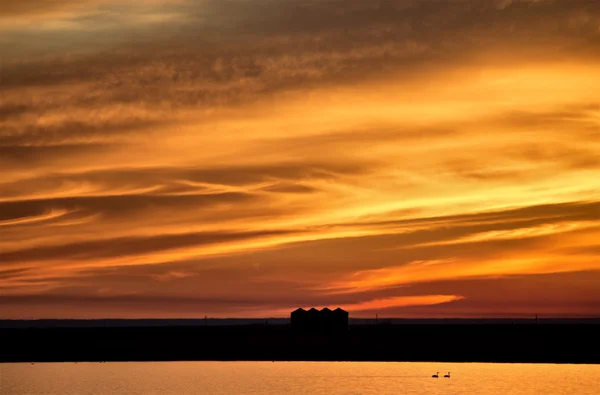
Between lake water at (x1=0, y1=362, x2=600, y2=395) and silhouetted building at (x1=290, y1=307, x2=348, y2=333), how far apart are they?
707 inches

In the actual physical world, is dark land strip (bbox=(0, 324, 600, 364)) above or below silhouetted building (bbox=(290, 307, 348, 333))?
below

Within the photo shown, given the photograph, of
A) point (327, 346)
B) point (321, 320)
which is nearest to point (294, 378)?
point (327, 346)

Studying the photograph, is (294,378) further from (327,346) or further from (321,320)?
(321,320)

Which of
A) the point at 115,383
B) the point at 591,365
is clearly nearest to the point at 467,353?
the point at 591,365

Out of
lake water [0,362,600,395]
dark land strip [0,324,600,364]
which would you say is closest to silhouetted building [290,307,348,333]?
dark land strip [0,324,600,364]

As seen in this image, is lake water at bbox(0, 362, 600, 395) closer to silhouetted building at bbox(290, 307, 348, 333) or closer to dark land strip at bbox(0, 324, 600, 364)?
dark land strip at bbox(0, 324, 600, 364)

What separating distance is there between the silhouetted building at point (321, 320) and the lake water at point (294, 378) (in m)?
18.0

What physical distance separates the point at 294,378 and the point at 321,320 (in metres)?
48.4

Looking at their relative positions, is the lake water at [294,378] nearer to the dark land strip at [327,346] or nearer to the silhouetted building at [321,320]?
the dark land strip at [327,346]

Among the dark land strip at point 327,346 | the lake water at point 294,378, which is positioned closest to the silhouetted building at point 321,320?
the dark land strip at point 327,346

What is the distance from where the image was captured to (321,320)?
164000 mm

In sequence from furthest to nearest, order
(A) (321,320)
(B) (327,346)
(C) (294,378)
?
(A) (321,320)
(B) (327,346)
(C) (294,378)

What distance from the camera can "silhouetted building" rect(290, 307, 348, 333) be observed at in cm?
16312

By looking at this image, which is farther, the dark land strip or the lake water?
the dark land strip
